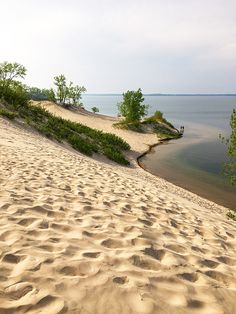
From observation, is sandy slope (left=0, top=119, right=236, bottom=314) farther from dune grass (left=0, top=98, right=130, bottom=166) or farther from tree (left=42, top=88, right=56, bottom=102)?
tree (left=42, top=88, right=56, bottom=102)

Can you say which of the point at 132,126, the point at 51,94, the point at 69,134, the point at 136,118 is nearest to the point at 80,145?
the point at 69,134

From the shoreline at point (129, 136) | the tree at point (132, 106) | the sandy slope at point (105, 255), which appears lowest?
the shoreline at point (129, 136)

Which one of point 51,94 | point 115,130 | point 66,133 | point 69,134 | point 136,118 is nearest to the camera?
point 66,133

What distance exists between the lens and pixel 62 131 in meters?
29.4

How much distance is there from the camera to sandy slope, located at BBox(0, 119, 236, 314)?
4020 millimetres

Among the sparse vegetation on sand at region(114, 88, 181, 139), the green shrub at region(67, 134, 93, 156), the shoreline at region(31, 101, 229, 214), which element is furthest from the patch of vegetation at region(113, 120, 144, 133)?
the green shrub at region(67, 134, 93, 156)

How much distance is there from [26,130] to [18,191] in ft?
59.4

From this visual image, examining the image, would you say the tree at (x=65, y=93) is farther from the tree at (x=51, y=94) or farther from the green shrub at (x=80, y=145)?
the green shrub at (x=80, y=145)

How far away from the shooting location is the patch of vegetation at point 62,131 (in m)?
27.2

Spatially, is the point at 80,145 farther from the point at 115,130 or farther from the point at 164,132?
the point at 164,132

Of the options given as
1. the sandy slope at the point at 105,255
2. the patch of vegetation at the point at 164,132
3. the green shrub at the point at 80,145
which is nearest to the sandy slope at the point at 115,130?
the patch of vegetation at the point at 164,132

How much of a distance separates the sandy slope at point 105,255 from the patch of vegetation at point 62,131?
1817 cm

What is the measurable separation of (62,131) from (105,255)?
82.6 feet

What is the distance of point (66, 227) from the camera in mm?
6273
